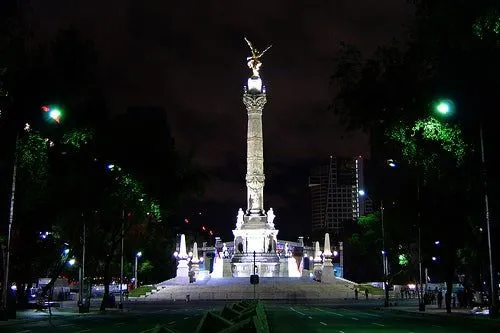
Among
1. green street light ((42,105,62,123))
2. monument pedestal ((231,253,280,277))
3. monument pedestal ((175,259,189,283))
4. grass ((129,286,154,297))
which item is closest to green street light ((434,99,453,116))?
green street light ((42,105,62,123))

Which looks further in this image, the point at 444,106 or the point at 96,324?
the point at 96,324

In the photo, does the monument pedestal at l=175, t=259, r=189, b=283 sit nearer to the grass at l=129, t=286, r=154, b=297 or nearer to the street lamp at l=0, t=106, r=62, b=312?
the grass at l=129, t=286, r=154, b=297

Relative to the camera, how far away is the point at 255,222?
318ft

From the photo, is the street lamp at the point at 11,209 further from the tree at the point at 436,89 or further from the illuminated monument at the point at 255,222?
the illuminated monument at the point at 255,222

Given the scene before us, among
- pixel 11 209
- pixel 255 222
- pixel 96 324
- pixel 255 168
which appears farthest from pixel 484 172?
pixel 255 168

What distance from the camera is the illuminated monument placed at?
9388 centimetres

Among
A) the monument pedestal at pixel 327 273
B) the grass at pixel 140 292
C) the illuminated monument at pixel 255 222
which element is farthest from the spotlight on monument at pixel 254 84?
the grass at pixel 140 292

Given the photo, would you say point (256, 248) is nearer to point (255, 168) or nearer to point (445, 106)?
point (255, 168)

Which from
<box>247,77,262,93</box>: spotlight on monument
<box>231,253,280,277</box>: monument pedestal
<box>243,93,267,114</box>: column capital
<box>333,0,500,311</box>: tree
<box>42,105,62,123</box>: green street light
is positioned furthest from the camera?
<box>247,77,262,93</box>: spotlight on monument

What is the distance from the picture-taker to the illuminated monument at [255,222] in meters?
93.9

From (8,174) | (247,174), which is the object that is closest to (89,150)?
(8,174)

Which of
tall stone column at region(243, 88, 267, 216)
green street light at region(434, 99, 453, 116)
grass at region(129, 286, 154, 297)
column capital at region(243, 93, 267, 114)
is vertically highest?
column capital at region(243, 93, 267, 114)

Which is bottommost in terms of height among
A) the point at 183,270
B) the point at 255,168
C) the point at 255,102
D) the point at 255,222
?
the point at 183,270

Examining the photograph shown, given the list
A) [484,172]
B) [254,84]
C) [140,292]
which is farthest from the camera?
[254,84]
